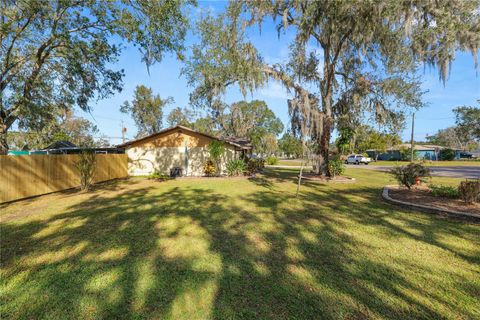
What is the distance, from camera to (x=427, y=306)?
243cm

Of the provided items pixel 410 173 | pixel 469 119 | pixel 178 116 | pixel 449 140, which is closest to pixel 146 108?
pixel 178 116

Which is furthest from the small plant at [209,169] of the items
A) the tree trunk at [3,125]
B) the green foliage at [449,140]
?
the green foliage at [449,140]

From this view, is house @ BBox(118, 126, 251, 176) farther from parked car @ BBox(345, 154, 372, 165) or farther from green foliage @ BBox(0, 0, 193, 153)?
parked car @ BBox(345, 154, 372, 165)

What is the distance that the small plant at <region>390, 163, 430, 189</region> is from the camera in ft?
26.8

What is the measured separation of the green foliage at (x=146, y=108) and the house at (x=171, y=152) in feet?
64.7

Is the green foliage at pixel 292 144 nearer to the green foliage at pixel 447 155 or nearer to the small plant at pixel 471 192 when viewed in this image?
the small plant at pixel 471 192

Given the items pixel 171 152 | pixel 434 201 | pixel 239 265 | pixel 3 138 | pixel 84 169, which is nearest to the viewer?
pixel 239 265

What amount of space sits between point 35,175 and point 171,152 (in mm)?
8381

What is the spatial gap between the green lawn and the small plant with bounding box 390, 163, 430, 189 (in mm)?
3137

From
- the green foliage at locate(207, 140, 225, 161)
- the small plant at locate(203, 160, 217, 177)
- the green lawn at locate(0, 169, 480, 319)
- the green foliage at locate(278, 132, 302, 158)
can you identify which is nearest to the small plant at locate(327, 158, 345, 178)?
the green foliage at locate(278, 132, 302, 158)

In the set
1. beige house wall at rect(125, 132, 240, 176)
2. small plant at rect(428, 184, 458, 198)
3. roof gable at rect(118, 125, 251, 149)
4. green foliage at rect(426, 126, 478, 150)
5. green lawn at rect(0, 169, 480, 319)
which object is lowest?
green lawn at rect(0, 169, 480, 319)

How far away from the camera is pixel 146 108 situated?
34.3m

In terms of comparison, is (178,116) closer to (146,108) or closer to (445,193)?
(146,108)

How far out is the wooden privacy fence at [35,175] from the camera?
7441 mm
